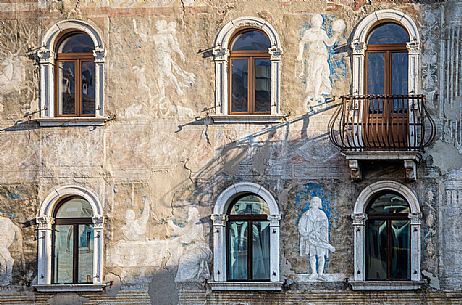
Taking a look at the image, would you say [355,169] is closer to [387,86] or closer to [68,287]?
[387,86]

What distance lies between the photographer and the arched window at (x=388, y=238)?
23906 mm

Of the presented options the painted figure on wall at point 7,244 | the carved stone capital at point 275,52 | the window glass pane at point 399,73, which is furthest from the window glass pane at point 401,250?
the painted figure on wall at point 7,244

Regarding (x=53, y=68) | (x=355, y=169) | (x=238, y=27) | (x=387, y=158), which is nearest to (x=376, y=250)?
(x=355, y=169)

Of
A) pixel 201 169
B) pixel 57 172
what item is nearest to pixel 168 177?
pixel 201 169

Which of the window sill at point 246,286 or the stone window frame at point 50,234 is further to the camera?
the stone window frame at point 50,234

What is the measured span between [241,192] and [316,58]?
115 inches

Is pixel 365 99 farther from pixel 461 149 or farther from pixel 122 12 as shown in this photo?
pixel 122 12

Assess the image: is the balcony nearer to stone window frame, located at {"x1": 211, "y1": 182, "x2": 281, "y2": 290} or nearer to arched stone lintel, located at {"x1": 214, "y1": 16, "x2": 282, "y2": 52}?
stone window frame, located at {"x1": 211, "y1": 182, "x2": 281, "y2": 290}

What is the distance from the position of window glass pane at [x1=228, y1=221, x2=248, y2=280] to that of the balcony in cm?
243

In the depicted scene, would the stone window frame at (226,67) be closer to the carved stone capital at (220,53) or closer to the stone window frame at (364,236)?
the carved stone capital at (220,53)

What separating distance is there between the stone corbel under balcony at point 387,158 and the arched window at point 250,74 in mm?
2026

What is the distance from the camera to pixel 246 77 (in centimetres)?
2458

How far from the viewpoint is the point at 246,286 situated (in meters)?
24.0

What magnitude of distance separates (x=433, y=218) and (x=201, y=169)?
448 centimetres
